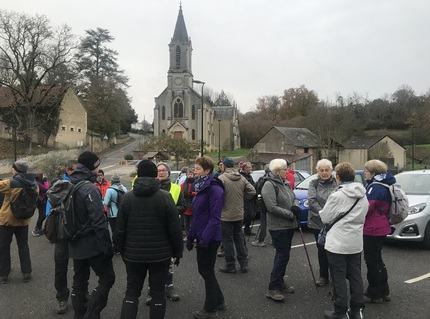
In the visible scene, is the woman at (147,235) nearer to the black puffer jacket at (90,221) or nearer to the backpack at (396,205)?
the black puffer jacket at (90,221)

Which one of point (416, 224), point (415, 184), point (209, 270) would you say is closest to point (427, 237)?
point (416, 224)

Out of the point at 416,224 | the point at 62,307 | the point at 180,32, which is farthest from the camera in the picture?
the point at 180,32

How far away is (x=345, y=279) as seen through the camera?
4.14m

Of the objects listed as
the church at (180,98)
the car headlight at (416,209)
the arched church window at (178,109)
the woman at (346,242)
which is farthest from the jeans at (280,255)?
the arched church window at (178,109)

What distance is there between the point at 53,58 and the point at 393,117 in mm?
59520

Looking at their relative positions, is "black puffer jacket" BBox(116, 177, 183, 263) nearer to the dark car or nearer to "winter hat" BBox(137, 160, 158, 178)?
"winter hat" BBox(137, 160, 158, 178)

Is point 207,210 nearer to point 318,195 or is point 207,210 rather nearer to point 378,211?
point 318,195

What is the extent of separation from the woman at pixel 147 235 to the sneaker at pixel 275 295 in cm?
174

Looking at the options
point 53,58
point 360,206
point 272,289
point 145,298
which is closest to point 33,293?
point 145,298

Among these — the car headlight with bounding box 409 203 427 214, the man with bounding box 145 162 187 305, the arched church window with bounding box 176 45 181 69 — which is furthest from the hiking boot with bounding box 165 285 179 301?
the arched church window with bounding box 176 45 181 69

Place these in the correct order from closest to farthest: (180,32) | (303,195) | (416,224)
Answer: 1. (416,224)
2. (303,195)
3. (180,32)

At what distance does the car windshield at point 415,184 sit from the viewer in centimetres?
827

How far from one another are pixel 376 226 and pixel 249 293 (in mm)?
1981

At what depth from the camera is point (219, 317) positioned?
14.3ft
